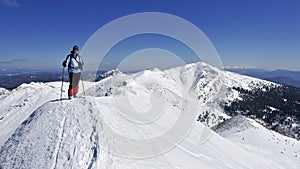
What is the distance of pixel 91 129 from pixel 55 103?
367 centimetres

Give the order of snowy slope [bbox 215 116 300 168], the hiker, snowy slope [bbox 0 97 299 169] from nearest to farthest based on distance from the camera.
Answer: snowy slope [bbox 0 97 299 169] < the hiker < snowy slope [bbox 215 116 300 168]

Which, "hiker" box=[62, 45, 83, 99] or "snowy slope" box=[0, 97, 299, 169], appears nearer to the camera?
"snowy slope" box=[0, 97, 299, 169]

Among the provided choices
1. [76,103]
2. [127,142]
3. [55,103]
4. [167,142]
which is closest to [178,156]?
[167,142]

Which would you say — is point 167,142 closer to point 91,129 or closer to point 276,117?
point 91,129

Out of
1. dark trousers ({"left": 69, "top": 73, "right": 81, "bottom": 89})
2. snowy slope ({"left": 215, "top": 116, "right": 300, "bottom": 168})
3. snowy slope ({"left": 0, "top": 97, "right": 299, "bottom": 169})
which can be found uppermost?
dark trousers ({"left": 69, "top": 73, "right": 81, "bottom": 89})

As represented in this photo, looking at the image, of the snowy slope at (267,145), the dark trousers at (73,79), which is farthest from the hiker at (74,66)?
the snowy slope at (267,145)

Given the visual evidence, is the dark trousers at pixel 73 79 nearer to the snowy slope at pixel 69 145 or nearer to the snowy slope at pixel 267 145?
the snowy slope at pixel 69 145

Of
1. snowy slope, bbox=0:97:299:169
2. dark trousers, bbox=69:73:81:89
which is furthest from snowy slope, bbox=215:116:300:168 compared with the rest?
dark trousers, bbox=69:73:81:89

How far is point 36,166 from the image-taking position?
361 inches

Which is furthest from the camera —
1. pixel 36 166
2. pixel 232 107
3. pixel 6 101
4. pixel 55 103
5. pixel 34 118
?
pixel 232 107

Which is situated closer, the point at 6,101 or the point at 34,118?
the point at 34,118

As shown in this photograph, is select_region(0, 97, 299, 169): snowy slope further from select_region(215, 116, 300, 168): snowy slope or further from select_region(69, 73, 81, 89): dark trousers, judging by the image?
select_region(215, 116, 300, 168): snowy slope

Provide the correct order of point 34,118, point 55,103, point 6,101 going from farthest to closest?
point 6,101, point 55,103, point 34,118

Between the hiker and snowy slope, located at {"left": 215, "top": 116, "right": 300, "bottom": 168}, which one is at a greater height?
the hiker
